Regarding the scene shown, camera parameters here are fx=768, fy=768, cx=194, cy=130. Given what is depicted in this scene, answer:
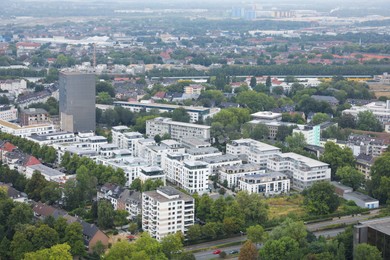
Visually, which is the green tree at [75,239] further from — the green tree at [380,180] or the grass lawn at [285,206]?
the green tree at [380,180]

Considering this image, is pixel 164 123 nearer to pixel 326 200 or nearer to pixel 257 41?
pixel 326 200

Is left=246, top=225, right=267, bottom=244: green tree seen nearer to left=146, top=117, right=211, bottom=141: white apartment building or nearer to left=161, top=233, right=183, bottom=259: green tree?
left=161, top=233, right=183, bottom=259: green tree

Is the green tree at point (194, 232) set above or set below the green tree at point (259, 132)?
below

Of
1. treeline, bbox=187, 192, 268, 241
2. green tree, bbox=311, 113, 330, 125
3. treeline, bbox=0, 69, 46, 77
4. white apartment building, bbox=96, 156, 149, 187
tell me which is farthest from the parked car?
treeline, bbox=0, 69, 46, 77

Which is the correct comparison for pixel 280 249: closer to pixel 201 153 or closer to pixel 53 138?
pixel 201 153

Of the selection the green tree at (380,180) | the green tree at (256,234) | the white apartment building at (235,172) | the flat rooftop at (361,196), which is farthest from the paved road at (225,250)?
the white apartment building at (235,172)

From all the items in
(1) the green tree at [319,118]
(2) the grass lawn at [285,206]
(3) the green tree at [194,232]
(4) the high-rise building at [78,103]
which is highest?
(4) the high-rise building at [78,103]

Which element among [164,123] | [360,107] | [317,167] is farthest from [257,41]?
[317,167]
